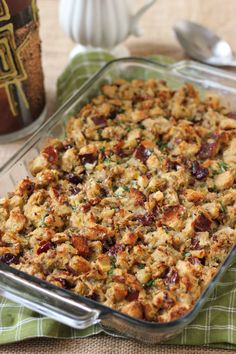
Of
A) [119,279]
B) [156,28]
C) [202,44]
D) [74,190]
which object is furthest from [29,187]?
[156,28]

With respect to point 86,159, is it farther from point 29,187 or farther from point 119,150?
point 29,187

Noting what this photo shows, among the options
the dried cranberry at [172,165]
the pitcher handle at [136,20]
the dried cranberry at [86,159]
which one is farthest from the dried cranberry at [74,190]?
the pitcher handle at [136,20]

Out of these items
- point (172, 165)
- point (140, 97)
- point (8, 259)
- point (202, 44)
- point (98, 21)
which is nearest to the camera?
point (8, 259)

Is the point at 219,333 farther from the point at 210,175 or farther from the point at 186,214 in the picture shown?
the point at 210,175

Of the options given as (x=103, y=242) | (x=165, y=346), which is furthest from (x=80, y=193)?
(x=165, y=346)

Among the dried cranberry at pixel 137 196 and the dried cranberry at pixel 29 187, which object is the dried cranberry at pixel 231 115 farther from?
the dried cranberry at pixel 29 187

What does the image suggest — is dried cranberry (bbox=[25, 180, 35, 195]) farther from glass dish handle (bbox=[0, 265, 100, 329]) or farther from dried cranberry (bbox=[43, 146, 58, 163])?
glass dish handle (bbox=[0, 265, 100, 329])

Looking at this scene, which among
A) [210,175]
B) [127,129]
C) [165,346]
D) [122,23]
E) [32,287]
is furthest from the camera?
[122,23]
